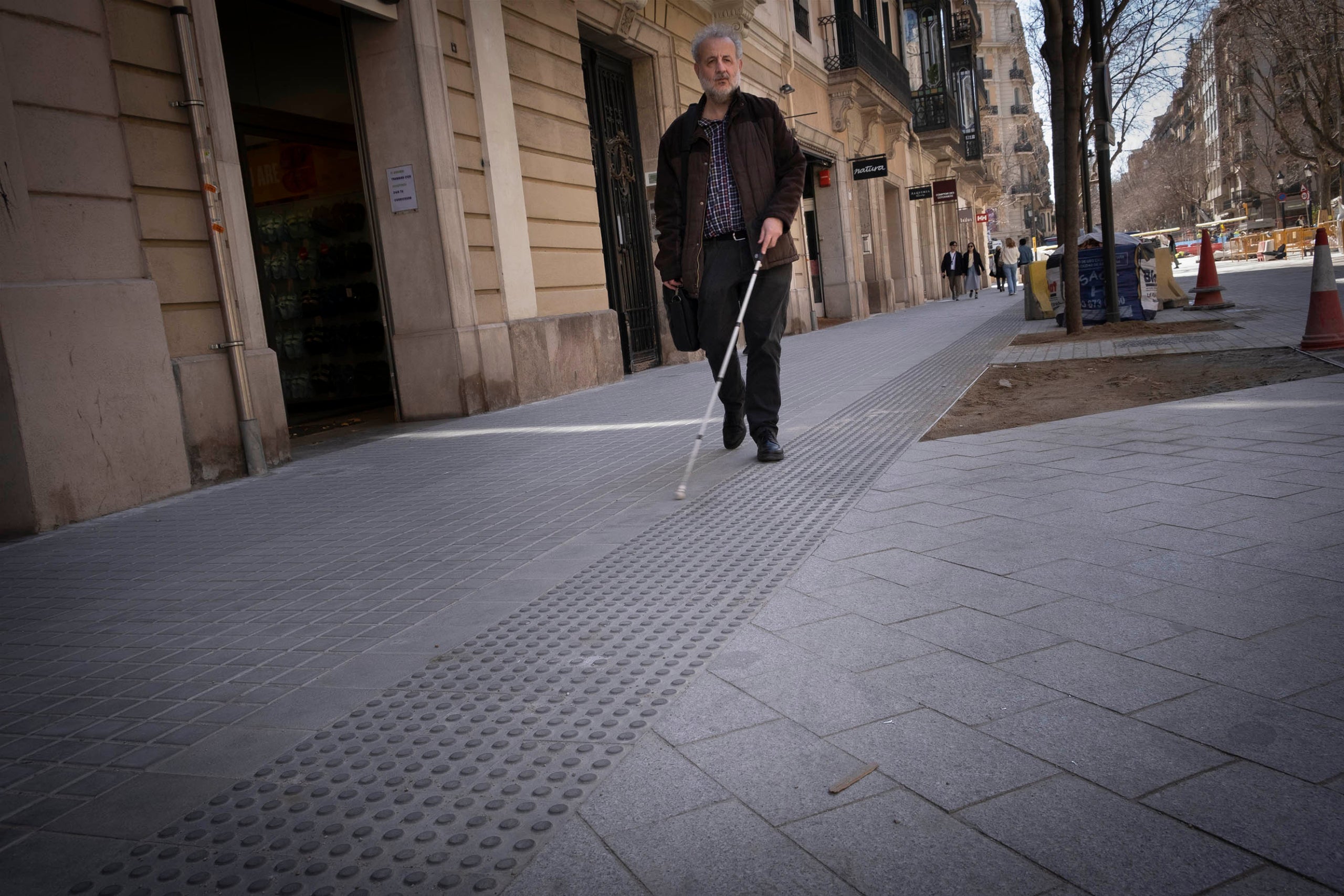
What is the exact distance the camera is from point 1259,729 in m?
2.03

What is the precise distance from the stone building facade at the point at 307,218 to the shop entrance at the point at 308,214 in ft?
0.10

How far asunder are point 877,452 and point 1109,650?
3164 mm

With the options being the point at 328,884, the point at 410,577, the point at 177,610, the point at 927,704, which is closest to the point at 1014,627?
the point at 927,704

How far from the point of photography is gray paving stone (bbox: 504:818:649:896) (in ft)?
5.50

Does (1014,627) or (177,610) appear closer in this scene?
(1014,627)

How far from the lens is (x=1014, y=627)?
2.72 m

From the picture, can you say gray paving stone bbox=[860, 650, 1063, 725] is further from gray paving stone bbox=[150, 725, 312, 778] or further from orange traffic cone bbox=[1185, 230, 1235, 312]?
orange traffic cone bbox=[1185, 230, 1235, 312]

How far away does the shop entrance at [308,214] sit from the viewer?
37.3 ft

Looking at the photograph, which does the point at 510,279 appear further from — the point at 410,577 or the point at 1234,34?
the point at 1234,34

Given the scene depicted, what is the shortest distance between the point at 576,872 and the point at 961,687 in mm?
1074

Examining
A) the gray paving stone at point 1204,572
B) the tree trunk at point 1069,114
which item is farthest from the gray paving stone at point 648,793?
the tree trunk at point 1069,114

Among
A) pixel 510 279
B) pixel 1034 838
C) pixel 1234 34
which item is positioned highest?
pixel 1234 34

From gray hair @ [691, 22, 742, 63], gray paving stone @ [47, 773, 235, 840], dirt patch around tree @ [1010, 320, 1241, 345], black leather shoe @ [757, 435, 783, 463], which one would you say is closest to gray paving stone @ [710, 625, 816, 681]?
gray paving stone @ [47, 773, 235, 840]

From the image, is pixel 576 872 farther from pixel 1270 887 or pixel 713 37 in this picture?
pixel 713 37
